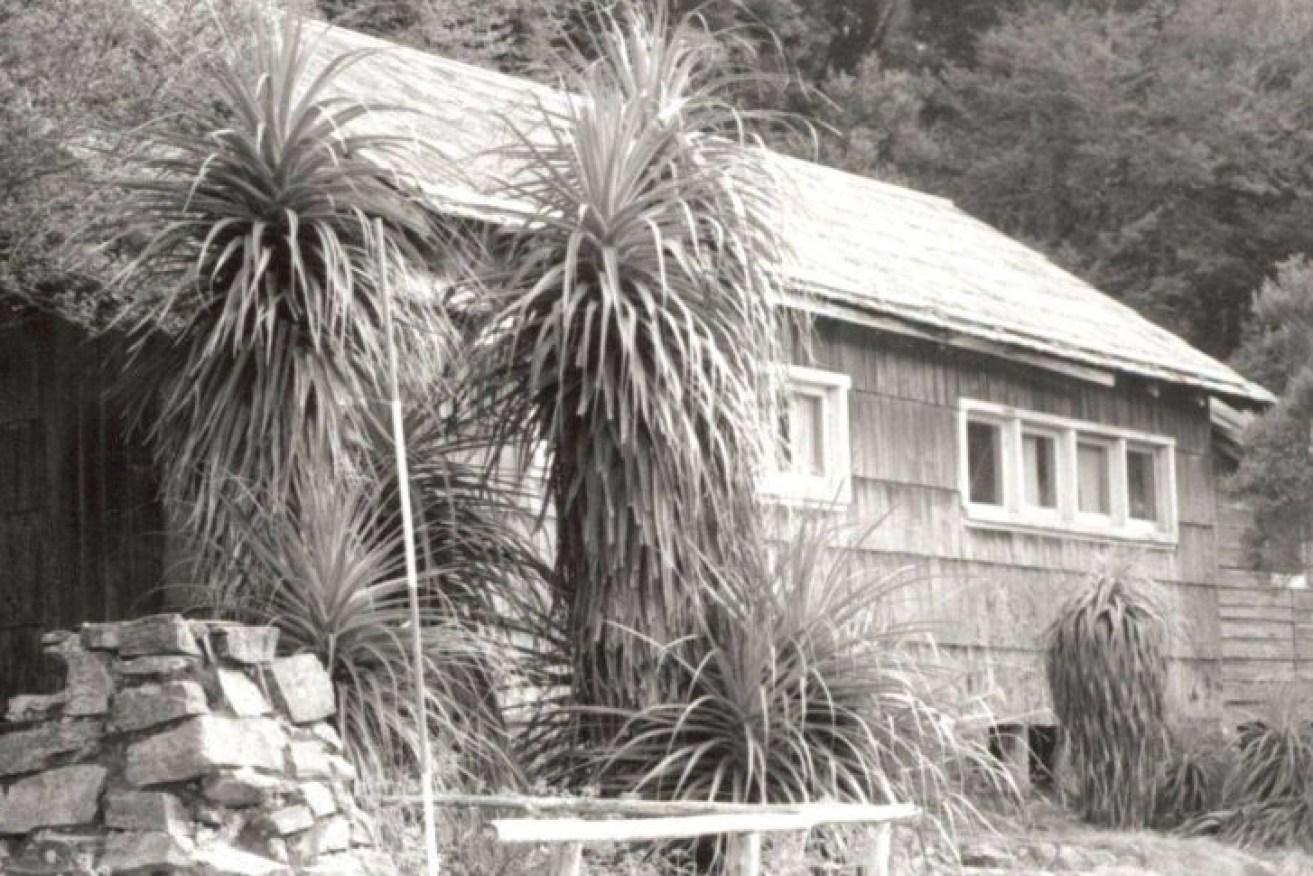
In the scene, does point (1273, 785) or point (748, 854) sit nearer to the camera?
point (748, 854)

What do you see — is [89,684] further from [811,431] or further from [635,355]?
[811,431]

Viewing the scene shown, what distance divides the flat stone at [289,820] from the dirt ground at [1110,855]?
5.30 m

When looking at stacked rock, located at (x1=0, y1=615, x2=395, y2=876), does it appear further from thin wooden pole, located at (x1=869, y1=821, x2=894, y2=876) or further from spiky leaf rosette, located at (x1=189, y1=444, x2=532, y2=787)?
thin wooden pole, located at (x1=869, y1=821, x2=894, y2=876)

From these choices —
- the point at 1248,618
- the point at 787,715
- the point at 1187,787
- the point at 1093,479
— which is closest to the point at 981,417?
the point at 1093,479

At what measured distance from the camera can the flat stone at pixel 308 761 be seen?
820 centimetres

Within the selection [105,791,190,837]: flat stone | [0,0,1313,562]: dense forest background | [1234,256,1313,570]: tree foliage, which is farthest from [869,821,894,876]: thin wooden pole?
[0,0,1313,562]: dense forest background

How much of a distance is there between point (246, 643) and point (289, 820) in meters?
0.71

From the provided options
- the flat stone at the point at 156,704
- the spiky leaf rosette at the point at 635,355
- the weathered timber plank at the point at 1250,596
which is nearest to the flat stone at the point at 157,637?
the flat stone at the point at 156,704

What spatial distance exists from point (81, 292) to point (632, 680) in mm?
3756

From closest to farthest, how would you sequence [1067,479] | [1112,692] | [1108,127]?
[1112,692] → [1067,479] → [1108,127]

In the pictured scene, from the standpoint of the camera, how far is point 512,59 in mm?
26625

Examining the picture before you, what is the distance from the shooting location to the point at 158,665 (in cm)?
811

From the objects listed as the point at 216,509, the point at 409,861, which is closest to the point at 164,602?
the point at 216,509

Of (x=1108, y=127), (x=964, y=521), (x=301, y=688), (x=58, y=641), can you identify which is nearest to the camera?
(x=58, y=641)
